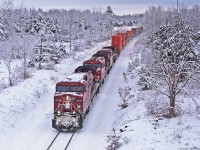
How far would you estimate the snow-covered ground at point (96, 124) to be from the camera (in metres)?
17.9

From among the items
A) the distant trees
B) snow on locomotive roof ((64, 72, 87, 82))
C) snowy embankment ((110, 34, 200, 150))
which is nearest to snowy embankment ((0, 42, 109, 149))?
snow on locomotive roof ((64, 72, 87, 82))

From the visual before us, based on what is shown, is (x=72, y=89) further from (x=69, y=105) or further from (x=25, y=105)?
(x=25, y=105)

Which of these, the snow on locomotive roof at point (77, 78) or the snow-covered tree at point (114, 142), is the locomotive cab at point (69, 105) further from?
the snow-covered tree at point (114, 142)

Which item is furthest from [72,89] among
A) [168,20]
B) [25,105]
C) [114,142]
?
[168,20]

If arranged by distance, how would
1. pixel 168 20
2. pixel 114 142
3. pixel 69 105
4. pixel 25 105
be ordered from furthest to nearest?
pixel 168 20 < pixel 25 105 < pixel 69 105 < pixel 114 142

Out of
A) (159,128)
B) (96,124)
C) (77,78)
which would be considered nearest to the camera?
(159,128)

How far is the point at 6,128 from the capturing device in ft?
70.3

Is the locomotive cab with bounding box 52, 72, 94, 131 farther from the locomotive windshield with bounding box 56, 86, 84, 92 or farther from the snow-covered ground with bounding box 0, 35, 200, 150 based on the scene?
the snow-covered ground with bounding box 0, 35, 200, 150

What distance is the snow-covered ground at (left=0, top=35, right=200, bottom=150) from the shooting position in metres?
17.9

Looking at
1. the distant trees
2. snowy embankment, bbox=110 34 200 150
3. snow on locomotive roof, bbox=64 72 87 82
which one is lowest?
snowy embankment, bbox=110 34 200 150

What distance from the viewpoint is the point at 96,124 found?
78.1 feet

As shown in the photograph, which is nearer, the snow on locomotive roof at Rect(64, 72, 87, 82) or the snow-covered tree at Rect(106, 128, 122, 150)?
the snow-covered tree at Rect(106, 128, 122, 150)

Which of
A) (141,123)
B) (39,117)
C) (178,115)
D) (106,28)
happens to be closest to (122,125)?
(141,123)

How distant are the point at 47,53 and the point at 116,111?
91.0ft
